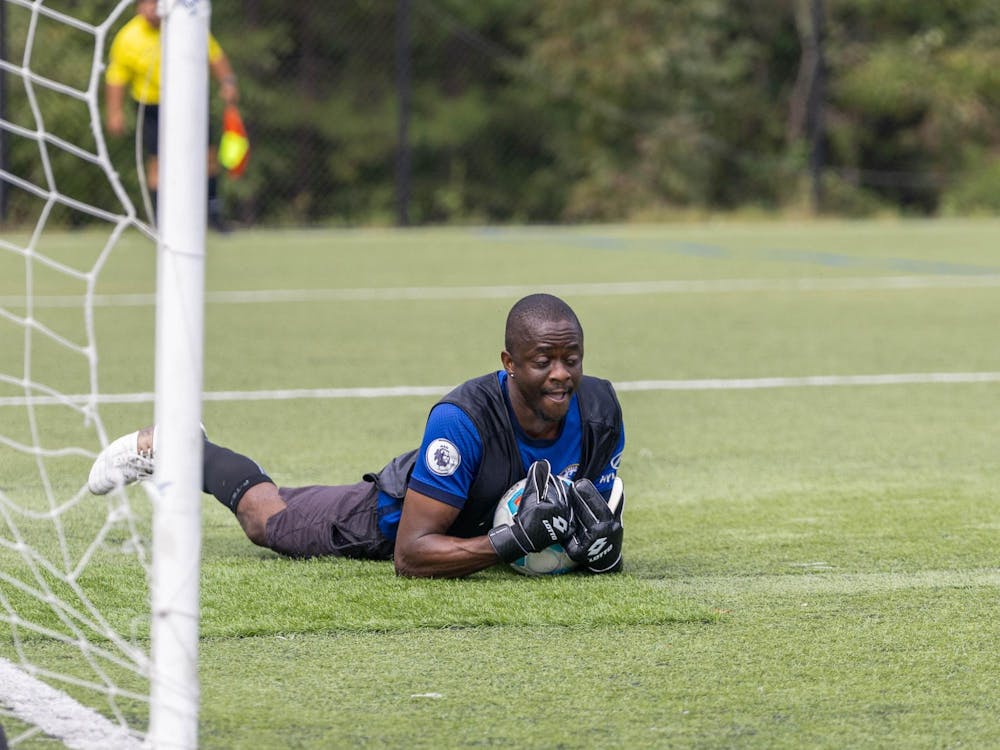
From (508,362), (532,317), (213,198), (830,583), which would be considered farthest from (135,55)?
(830,583)

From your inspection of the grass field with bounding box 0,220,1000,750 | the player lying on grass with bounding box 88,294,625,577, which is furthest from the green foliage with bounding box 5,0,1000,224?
the player lying on grass with bounding box 88,294,625,577

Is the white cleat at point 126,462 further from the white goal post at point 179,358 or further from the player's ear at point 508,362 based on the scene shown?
the white goal post at point 179,358

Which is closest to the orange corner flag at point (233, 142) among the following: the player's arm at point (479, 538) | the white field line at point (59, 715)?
the player's arm at point (479, 538)

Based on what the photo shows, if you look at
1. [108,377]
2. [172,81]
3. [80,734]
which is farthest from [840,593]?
[108,377]

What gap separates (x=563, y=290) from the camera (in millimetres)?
14883

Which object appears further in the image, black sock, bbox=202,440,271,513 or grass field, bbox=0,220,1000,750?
black sock, bbox=202,440,271,513

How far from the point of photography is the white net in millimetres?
3738

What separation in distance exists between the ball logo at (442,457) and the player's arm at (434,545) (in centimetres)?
9

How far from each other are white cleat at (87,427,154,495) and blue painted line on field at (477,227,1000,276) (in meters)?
12.2

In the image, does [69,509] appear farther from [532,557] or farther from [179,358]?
[179,358]

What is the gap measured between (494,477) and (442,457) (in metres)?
0.21

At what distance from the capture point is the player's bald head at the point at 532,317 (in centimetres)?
498

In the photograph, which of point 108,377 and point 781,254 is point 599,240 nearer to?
point 781,254

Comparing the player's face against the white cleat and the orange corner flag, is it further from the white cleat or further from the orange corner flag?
the orange corner flag
